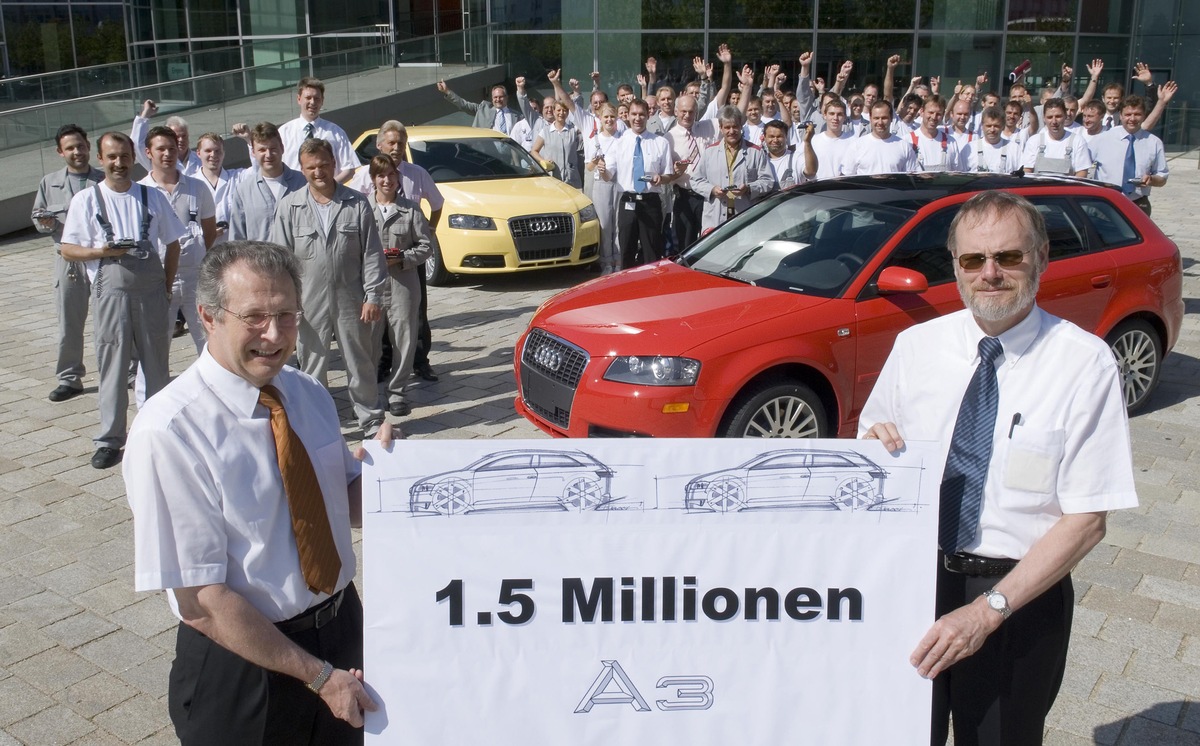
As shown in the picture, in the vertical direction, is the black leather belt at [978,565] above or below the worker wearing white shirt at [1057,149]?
below

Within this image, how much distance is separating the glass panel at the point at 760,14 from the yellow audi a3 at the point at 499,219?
14079 millimetres

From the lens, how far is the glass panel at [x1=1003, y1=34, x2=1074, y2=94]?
88.7ft

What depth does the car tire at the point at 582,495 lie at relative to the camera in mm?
2674

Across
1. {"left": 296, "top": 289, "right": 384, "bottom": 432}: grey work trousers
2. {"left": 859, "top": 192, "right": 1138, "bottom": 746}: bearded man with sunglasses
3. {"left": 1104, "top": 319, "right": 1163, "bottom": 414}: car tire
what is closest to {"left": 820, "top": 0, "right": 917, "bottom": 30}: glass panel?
{"left": 1104, "top": 319, "right": 1163, "bottom": 414}: car tire

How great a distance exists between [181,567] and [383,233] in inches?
227

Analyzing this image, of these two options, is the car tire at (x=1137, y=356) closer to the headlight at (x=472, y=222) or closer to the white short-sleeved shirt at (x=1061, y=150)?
the white short-sleeved shirt at (x=1061, y=150)

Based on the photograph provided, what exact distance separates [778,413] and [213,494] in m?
4.19

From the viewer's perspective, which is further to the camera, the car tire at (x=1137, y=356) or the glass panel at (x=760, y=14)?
the glass panel at (x=760, y=14)

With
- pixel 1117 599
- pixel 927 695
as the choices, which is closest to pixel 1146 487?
pixel 1117 599

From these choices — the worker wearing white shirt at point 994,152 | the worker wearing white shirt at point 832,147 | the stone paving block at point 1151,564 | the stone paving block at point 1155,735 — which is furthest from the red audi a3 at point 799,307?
the worker wearing white shirt at point 994,152

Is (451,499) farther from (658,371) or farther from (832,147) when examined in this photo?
(832,147)

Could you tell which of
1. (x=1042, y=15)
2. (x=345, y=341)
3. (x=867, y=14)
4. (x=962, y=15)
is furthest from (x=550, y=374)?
(x=1042, y=15)

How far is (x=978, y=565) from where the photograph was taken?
272 cm

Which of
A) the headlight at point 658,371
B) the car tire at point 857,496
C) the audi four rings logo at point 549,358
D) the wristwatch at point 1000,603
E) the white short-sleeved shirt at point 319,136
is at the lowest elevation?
the audi four rings logo at point 549,358
